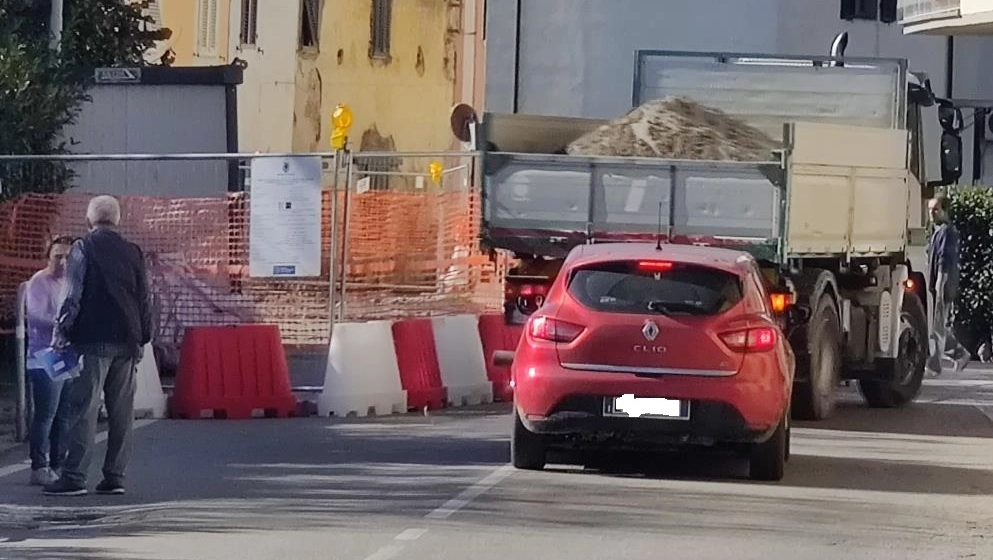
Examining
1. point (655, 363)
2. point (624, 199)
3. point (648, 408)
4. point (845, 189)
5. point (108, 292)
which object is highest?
point (845, 189)

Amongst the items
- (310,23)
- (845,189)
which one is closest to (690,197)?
(845,189)

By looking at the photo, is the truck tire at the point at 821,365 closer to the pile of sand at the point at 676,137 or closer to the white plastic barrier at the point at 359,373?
the pile of sand at the point at 676,137

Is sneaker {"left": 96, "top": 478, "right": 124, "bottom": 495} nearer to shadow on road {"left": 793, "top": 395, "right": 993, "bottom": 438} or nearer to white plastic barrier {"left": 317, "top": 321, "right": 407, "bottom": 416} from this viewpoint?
white plastic barrier {"left": 317, "top": 321, "right": 407, "bottom": 416}

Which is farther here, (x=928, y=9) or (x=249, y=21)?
(x=249, y=21)

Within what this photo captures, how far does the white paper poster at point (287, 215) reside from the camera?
1828 centimetres

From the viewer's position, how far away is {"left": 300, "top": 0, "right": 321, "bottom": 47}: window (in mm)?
39969

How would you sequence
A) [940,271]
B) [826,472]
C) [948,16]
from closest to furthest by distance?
1. [826,472]
2. [940,271]
3. [948,16]

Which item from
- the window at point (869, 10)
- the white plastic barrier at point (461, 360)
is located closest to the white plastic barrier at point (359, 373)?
the white plastic barrier at point (461, 360)

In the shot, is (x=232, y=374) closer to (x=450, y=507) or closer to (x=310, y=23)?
(x=450, y=507)

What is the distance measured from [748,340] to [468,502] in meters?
2.23

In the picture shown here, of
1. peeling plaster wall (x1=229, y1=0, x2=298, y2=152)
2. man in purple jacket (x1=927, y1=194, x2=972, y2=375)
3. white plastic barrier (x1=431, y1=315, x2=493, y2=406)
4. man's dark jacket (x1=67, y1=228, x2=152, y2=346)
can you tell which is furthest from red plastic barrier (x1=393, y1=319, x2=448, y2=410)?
peeling plaster wall (x1=229, y1=0, x2=298, y2=152)

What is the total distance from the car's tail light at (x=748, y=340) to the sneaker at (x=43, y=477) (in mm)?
4208

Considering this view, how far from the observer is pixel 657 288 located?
45.0ft

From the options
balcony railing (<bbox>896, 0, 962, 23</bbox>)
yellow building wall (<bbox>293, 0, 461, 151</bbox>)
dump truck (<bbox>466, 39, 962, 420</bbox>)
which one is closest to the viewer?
dump truck (<bbox>466, 39, 962, 420</bbox>)
